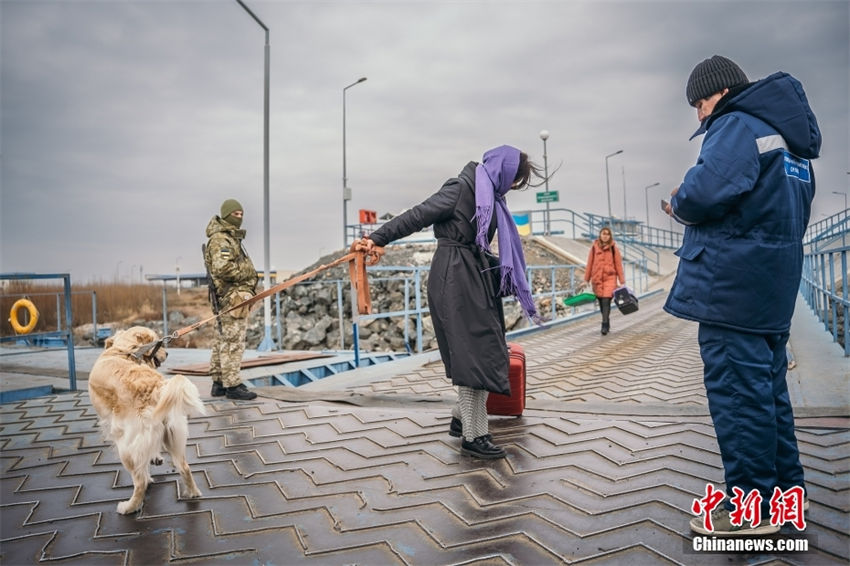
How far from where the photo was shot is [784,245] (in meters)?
2.38

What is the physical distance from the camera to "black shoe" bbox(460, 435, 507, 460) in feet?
11.8

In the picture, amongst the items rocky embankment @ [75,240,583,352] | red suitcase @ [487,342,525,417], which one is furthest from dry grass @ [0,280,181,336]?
red suitcase @ [487,342,525,417]

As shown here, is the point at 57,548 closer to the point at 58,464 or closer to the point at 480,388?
the point at 58,464

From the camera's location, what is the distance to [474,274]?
11.9 ft

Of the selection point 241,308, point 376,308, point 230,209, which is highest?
point 230,209

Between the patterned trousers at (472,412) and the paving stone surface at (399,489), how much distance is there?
197 millimetres

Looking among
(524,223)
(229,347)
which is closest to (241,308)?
(229,347)

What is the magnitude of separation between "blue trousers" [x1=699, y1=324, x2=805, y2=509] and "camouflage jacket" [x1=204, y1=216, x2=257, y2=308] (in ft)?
15.0

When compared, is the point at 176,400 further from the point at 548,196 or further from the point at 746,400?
the point at 548,196

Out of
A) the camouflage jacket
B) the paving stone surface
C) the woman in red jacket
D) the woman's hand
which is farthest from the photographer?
the woman in red jacket

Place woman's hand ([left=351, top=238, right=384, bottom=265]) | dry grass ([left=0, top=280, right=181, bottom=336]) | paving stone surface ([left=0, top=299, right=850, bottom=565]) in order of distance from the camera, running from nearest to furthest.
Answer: paving stone surface ([left=0, top=299, right=850, bottom=565]) < woman's hand ([left=351, top=238, right=384, bottom=265]) < dry grass ([left=0, top=280, right=181, bottom=336])

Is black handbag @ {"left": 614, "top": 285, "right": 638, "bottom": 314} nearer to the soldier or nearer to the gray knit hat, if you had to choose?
the soldier

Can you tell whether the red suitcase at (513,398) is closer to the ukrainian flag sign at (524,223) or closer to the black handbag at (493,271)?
the black handbag at (493,271)

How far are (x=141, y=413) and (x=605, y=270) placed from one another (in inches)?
364
